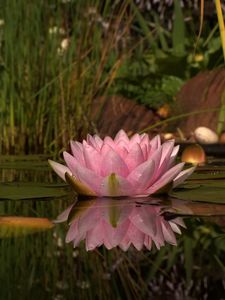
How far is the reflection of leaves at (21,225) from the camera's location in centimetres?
270

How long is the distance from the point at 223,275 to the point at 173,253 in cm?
30

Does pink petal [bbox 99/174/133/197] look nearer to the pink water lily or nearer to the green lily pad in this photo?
the pink water lily

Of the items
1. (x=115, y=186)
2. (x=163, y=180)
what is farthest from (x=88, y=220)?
(x=163, y=180)

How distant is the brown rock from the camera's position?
23.8ft

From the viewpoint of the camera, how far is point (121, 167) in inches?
123

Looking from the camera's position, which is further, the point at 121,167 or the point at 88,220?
the point at 121,167

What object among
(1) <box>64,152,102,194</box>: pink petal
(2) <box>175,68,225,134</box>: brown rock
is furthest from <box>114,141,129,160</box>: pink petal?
(2) <box>175,68,225,134</box>: brown rock

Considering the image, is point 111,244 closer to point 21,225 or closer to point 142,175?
point 21,225

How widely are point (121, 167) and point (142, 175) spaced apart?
7 cm

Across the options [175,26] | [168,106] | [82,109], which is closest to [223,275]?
[82,109]

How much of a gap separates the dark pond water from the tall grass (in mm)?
1810

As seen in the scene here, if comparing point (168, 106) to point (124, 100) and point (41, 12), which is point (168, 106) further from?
point (41, 12)

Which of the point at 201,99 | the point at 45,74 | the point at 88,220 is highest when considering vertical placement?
the point at 201,99

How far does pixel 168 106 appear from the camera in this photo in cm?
814
